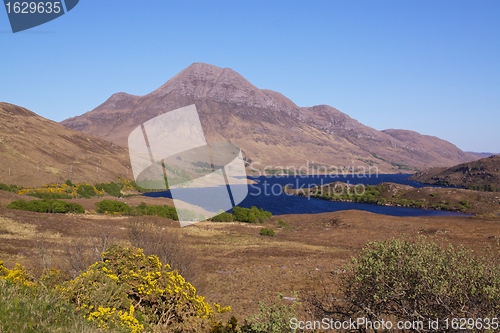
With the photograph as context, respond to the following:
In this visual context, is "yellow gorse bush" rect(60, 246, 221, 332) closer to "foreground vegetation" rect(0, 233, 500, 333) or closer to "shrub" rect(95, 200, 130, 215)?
"foreground vegetation" rect(0, 233, 500, 333)

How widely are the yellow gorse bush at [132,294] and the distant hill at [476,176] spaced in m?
134

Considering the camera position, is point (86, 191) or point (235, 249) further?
point (86, 191)

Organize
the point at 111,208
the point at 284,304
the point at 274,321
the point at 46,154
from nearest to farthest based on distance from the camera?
1. the point at 274,321
2. the point at 284,304
3. the point at 111,208
4. the point at 46,154

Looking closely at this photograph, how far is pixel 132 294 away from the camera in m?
7.91

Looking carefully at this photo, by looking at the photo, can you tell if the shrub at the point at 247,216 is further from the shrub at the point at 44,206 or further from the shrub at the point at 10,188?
the shrub at the point at 10,188

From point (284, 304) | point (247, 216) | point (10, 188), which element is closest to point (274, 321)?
point (284, 304)

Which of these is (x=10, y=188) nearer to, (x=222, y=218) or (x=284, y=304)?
(x=222, y=218)

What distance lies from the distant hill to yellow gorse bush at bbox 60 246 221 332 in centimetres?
13444

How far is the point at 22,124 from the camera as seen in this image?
113750 millimetres

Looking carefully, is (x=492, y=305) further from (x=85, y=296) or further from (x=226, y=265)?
(x=226, y=265)

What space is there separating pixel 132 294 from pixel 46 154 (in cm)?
10430

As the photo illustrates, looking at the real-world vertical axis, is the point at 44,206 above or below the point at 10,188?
below

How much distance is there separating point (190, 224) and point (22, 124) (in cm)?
9846

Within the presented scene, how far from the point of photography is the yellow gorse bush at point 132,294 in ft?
22.2
